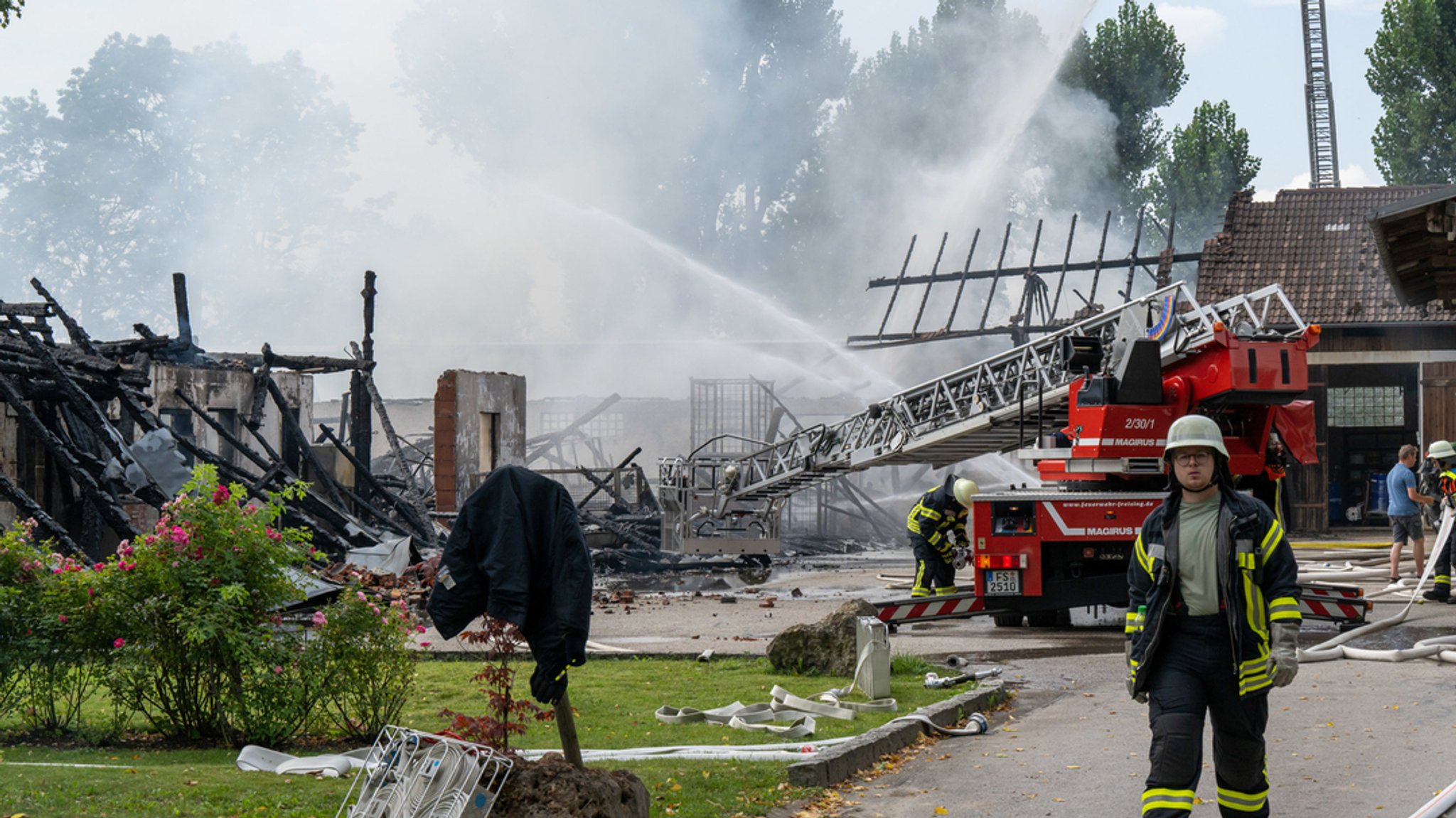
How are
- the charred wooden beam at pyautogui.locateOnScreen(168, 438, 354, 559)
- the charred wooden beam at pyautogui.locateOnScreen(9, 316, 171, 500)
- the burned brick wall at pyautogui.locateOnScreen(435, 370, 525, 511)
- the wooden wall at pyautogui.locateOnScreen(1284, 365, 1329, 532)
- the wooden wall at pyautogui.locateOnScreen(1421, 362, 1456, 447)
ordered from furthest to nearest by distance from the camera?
1. the wooden wall at pyautogui.locateOnScreen(1284, 365, 1329, 532)
2. the wooden wall at pyautogui.locateOnScreen(1421, 362, 1456, 447)
3. the burned brick wall at pyautogui.locateOnScreen(435, 370, 525, 511)
4. the charred wooden beam at pyautogui.locateOnScreen(168, 438, 354, 559)
5. the charred wooden beam at pyautogui.locateOnScreen(9, 316, 171, 500)

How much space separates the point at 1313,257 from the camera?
28625 mm

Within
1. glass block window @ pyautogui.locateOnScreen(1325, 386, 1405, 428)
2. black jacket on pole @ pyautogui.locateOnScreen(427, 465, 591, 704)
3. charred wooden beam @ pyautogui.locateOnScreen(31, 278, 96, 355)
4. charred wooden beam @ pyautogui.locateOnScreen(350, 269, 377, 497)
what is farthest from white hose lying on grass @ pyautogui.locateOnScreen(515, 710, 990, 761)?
glass block window @ pyautogui.locateOnScreen(1325, 386, 1405, 428)

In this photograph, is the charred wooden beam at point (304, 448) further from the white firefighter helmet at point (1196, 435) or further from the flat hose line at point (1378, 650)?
the white firefighter helmet at point (1196, 435)

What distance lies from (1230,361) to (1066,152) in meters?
38.0

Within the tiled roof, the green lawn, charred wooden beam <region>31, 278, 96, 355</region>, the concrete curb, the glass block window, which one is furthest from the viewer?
the glass block window

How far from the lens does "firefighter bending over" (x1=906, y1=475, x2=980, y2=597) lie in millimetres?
13398

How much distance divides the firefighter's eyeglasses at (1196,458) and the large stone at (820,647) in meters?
5.46

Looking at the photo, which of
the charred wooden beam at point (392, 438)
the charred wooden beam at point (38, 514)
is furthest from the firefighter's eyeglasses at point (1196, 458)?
the charred wooden beam at point (392, 438)

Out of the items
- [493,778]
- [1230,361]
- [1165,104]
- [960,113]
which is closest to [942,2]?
[960,113]

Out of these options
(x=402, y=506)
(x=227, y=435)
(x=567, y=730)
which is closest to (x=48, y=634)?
(x=567, y=730)

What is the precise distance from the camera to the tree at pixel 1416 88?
131ft

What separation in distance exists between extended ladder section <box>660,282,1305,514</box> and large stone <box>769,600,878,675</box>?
4.44 metres

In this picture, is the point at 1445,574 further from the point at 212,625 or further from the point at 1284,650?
the point at 212,625

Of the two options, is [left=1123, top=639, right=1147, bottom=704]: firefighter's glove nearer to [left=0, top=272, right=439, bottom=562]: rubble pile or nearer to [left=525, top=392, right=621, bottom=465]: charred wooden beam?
[left=0, top=272, right=439, bottom=562]: rubble pile
